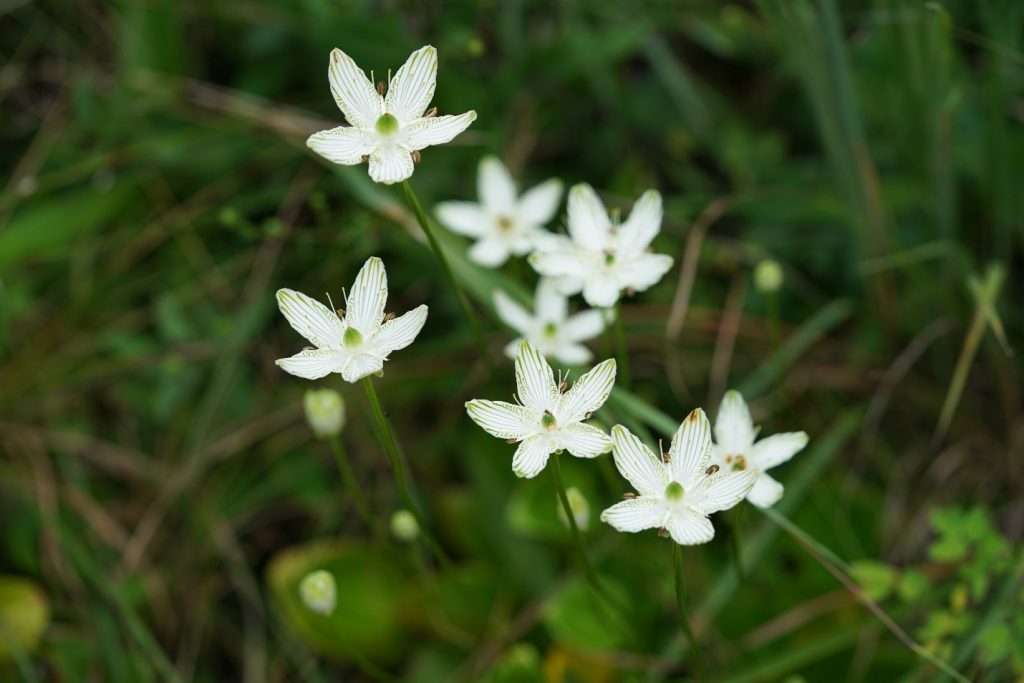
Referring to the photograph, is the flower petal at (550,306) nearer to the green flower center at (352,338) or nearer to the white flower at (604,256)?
the white flower at (604,256)

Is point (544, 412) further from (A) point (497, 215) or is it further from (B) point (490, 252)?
(A) point (497, 215)

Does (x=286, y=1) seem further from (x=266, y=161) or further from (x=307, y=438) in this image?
(x=307, y=438)

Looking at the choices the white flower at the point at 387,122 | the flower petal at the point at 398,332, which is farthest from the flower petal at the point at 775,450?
the white flower at the point at 387,122

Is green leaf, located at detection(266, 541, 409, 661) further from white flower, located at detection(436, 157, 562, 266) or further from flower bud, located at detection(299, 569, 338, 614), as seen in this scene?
white flower, located at detection(436, 157, 562, 266)

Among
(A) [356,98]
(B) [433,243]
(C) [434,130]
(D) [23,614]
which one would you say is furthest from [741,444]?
(D) [23,614]

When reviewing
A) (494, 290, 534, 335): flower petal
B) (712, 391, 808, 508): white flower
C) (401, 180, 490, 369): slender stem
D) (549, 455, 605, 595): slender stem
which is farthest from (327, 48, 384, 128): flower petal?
(712, 391, 808, 508): white flower

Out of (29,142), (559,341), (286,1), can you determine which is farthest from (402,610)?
(29,142)
